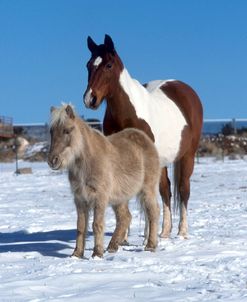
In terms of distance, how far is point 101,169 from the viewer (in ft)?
22.0

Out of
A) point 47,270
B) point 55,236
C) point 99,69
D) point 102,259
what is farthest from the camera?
point 55,236

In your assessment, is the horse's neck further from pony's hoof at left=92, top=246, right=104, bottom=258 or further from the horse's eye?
pony's hoof at left=92, top=246, right=104, bottom=258

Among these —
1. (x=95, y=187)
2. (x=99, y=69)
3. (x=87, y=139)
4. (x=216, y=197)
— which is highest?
(x=99, y=69)

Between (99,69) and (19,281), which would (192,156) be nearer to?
(99,69)

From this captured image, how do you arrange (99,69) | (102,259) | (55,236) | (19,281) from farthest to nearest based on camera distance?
(55,236)
(99,69)
(102,259)
(19,281)

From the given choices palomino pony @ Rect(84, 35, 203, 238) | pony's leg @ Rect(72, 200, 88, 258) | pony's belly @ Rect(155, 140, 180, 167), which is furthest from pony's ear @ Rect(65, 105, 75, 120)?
pony's belly @ Rect(155, 140, 180, 167)

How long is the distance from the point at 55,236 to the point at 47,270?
3009mm

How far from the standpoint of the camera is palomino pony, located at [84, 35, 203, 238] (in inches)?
307

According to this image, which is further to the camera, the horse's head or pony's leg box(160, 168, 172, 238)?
pony's leg box(160, 168, 172, 238)

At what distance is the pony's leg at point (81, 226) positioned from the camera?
6797 mm

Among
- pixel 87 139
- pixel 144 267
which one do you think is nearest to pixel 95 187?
pixel 87 139

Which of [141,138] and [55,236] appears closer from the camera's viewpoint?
[141,138]

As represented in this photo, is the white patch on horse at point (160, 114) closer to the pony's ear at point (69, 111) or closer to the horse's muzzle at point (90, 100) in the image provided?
the horse's muzzle at point (90, 100)

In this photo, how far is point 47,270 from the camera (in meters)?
5.95
